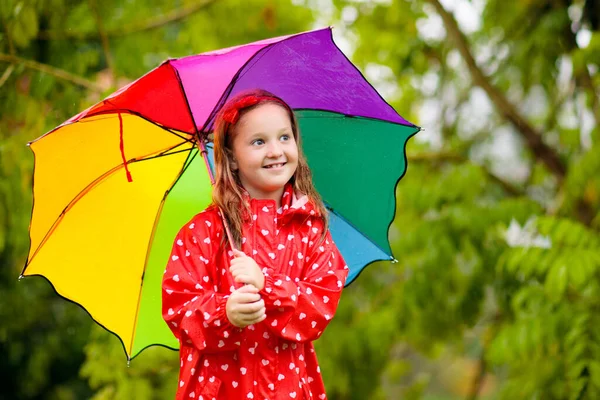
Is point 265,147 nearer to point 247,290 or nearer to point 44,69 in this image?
point 247,290

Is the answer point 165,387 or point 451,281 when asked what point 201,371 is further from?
point 165,387

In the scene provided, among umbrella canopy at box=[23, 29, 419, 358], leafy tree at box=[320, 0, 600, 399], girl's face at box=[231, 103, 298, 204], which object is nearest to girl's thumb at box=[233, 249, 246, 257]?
girl's face at box=[231, 103, 298, 204]

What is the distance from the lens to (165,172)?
A: 2922mm

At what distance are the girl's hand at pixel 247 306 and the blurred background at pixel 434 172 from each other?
6.48 feet

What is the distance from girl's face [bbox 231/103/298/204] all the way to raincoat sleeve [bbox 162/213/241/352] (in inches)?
7.7

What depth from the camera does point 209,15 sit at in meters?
6.70

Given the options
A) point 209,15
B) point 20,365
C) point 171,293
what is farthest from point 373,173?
point 20,365

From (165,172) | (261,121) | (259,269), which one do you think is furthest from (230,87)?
(259,269)

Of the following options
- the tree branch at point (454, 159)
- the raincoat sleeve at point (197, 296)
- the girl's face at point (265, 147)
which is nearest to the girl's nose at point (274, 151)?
Answer: the girl's face at point (265, 147)

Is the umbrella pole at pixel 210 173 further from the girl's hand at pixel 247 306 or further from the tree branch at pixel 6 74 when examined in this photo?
the tree branch at pixel 6 74

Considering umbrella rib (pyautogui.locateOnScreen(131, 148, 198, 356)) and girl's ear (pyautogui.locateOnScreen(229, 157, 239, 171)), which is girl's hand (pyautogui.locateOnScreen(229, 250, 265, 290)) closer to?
girl's ear (pyautogui.locateOnScreen(229, 157, 239, 171))

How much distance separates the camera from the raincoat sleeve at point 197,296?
2311 mm

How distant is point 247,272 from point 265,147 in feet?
1.41

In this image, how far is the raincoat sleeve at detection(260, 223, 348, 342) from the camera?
230 cm
